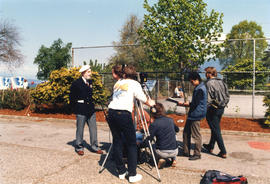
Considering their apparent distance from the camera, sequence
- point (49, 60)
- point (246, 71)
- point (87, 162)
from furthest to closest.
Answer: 1. point (49, 60)
2. point (246, 71)
3. point (87, 162)

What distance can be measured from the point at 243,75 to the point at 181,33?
3.05 m

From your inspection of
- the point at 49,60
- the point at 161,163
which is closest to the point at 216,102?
the point at 161,163

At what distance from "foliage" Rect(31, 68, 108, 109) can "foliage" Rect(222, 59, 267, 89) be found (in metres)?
5.37

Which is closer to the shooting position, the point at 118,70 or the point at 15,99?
the point at 118,70

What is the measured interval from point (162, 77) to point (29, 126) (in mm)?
6232

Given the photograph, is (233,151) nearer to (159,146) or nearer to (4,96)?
(159,146)

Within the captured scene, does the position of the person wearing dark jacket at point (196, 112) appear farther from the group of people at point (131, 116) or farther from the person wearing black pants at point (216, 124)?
the person wearing black pants at point (216, 124)

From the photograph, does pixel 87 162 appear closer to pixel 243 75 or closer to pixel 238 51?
pixel 243 75

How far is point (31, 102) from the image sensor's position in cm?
1269

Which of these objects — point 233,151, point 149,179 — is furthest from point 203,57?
point 149,179

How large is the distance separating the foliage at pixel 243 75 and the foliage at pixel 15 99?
9.70m

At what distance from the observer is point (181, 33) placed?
9.68 meters

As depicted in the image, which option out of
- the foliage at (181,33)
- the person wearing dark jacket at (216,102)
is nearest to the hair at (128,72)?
the person wearing dark jacket at (216,102)

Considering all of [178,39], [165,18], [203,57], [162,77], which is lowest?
[162,77]
